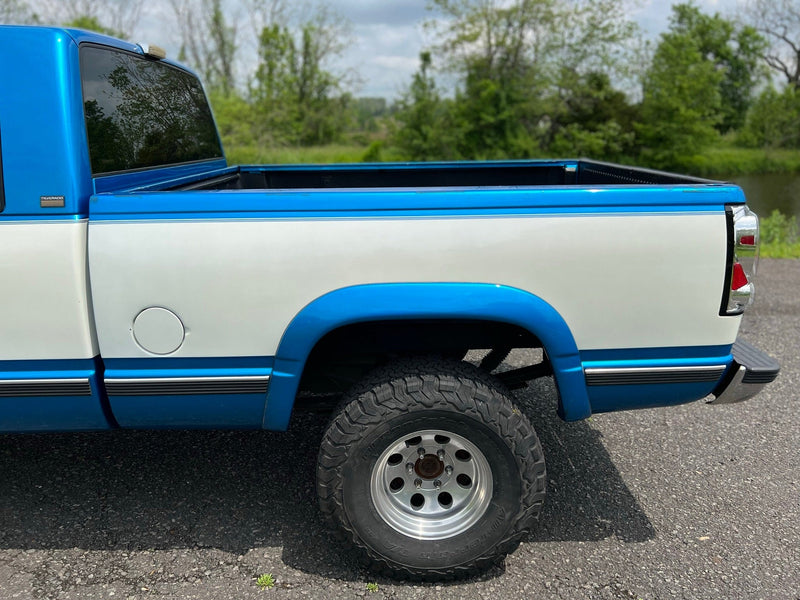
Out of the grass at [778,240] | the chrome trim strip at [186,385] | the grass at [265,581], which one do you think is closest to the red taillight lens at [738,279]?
the chrome trim strip at [186,385]

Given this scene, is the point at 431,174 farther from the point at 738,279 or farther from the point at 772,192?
the point at 772,192

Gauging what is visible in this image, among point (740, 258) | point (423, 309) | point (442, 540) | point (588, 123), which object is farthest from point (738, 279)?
point (588, 123)

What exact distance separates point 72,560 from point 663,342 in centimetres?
249

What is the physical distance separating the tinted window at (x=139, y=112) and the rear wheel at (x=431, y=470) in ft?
4.48

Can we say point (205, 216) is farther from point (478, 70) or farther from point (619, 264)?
point (478, 70)

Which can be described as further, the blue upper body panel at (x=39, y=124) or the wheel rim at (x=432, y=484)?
the wheel rim at (x=432, y=484)

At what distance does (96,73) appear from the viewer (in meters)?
2.33

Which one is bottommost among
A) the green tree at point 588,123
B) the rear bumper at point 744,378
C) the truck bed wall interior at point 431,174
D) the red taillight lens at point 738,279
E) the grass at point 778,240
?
the grass at point 778,240

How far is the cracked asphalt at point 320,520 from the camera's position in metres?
2.37

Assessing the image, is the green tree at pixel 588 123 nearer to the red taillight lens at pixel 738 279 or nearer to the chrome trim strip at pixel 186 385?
Answer: the red taillight lens at pixel 738 279

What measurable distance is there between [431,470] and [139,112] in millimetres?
1980

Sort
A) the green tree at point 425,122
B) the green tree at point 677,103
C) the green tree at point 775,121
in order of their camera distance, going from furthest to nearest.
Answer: the green tree at point 775,121 → the green tree at point 677,103 → the green tree at point 425,122

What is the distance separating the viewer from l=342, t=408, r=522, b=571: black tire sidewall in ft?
7.37

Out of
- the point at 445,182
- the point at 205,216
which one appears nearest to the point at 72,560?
the point at 205,216
